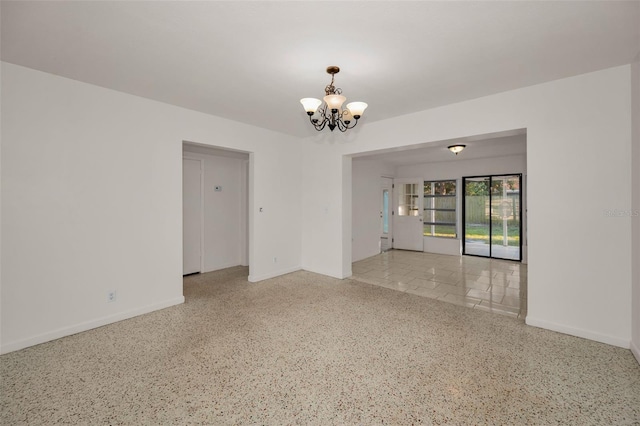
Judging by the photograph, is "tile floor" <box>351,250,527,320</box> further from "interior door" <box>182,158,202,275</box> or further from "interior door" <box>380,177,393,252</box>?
"interior door" <box>182,158,202,275</box>

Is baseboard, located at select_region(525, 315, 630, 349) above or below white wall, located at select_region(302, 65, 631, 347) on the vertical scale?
below

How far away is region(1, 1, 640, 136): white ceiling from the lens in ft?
6.36

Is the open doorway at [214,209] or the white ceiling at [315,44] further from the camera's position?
the open doorway at [214,209]

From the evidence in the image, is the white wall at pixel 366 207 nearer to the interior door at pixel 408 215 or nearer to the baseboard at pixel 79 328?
the interior door at pixel 408 215

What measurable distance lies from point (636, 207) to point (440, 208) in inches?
214

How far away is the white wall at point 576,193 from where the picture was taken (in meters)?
2.73

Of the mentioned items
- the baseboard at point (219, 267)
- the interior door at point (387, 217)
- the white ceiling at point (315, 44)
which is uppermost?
the white ceiling at point (315, 44)

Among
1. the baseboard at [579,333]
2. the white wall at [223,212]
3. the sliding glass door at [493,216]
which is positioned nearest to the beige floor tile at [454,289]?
the baseboard at [579,333]

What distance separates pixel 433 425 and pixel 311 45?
284cm

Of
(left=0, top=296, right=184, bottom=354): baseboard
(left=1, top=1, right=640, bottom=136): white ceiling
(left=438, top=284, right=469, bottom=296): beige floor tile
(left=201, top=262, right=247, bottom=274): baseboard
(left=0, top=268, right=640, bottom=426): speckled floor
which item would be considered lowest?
(left=0, top=268, right=640, bottom=426): speckled floor

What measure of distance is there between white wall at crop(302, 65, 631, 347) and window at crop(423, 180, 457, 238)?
15.0 ft

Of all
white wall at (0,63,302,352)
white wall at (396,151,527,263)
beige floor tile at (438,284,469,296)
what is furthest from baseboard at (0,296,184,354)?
white wall at (396,151,527,263)

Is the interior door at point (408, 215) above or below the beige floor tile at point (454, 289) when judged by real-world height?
above

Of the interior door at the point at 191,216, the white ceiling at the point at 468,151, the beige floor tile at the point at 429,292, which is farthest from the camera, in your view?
the interior door at the point at 191,216
